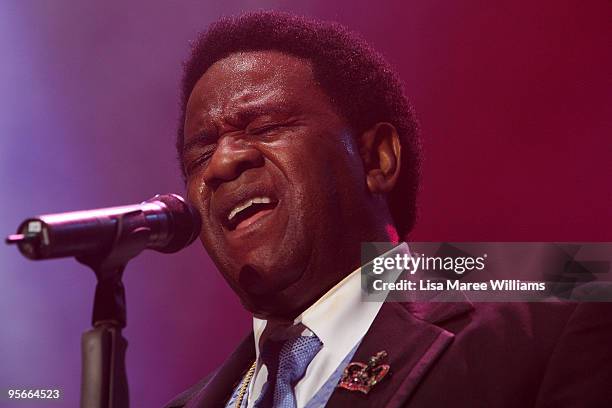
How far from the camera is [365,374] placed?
190cm

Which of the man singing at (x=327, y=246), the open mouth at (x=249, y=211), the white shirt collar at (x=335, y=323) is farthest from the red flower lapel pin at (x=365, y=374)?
the open mouth at (x=249, y=211)

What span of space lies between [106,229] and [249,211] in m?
0.67

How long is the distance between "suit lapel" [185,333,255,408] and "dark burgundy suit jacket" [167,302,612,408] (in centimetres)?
54

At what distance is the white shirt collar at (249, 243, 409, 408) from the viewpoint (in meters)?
2.04

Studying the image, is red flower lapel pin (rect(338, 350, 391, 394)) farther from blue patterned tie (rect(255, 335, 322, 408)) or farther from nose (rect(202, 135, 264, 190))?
nose (rect(202, 135, 264, 190))

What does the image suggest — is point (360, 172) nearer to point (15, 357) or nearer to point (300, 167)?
point (300, 167)

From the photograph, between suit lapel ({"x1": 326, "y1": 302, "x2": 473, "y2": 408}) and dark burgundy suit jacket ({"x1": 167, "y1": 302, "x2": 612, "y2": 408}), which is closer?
dark burgundy suit jacket ({"x1": 167, "y1": 302, "x2": 612, "y2": 408})

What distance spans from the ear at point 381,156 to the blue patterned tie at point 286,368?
454mm

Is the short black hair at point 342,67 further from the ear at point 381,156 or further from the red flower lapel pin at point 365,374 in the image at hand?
the red flower lapel pin at point 365,374

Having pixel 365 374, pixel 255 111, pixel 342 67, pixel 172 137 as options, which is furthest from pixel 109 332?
pixel 172 137

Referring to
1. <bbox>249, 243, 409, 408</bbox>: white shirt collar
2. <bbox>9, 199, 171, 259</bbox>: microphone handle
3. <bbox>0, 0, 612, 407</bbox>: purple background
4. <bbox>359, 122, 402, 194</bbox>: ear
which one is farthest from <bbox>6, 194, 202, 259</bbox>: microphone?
<bbox>0, 0, 612, 407</bbox>: purple background

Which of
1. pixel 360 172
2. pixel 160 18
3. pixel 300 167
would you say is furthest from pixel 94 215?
pixel 160 18

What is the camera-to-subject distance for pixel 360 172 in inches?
88.3

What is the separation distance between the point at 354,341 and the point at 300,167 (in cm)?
46
